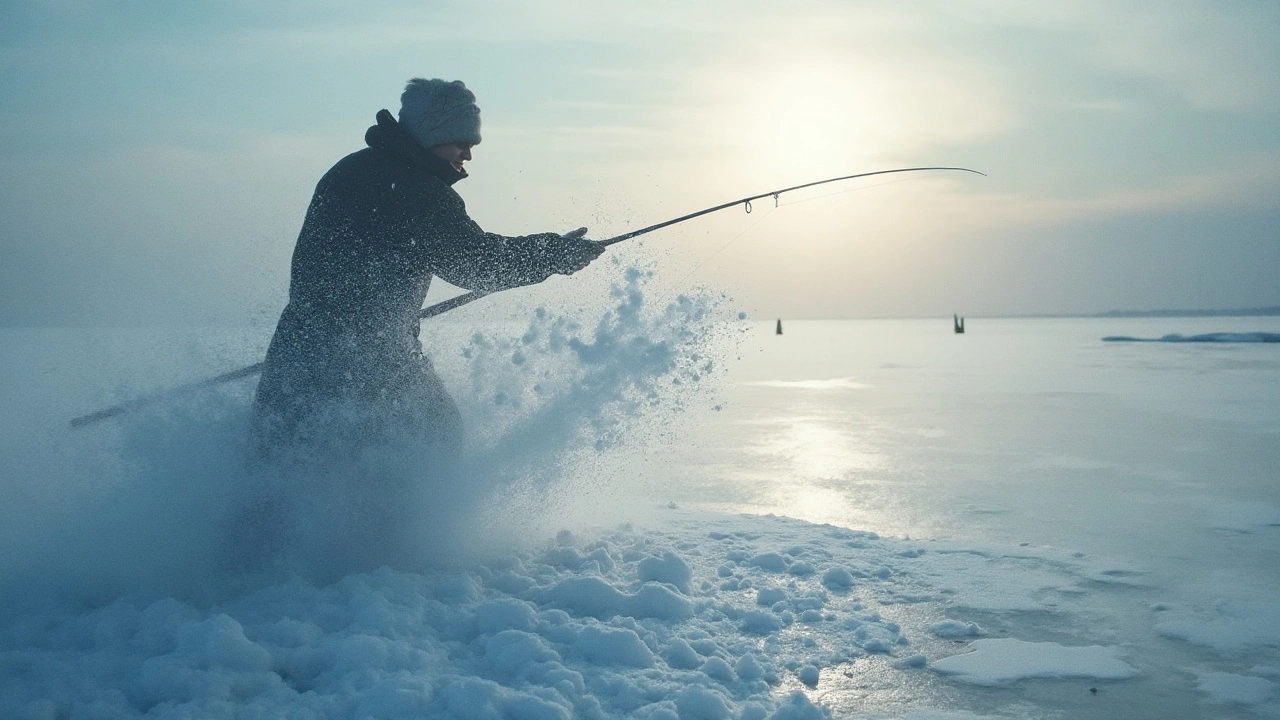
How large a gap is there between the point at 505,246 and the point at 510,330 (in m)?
0.79

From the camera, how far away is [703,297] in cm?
459

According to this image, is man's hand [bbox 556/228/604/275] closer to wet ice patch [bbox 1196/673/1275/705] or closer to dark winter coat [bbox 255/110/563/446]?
dark winter coat [bbox 255/110/563/446]

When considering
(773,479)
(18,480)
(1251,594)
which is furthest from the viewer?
(773,479)

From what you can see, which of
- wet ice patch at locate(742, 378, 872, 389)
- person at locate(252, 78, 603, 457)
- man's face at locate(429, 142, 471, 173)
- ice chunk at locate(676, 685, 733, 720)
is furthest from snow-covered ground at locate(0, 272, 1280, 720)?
wet ice patch at locate(742, 378, 872, 389)

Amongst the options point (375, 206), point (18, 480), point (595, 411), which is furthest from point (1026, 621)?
point (18, 480)

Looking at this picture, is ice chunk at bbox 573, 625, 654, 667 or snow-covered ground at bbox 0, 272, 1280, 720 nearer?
snow-covered ground at bbox 0, 272, 1280, 720

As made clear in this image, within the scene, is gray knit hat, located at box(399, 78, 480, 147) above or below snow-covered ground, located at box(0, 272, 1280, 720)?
above

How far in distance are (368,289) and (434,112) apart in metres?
0.84

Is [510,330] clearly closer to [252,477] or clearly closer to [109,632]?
[252,477]

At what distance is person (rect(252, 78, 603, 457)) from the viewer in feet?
11.3

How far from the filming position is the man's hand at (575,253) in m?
3.85

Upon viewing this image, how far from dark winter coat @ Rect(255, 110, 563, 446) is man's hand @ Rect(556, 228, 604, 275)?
Result: 1.05 feet

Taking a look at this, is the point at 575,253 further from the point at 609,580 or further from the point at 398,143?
the point at 609,580

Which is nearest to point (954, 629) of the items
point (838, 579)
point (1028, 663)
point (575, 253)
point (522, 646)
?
point (1028, 663)
